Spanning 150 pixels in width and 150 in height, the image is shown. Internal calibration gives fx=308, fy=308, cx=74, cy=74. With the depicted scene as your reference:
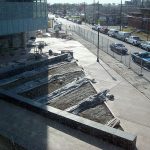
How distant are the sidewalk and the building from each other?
840 cm

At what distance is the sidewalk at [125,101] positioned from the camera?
1655 centimetres

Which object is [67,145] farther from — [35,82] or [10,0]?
[10,0]

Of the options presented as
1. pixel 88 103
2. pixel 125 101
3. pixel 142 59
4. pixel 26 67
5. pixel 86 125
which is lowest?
pixel 125 101

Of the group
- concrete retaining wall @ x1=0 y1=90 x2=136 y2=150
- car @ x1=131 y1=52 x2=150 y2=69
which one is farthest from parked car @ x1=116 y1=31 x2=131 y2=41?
concrete retaining wall @ x1=0 y1=90 x2=136 y2=150

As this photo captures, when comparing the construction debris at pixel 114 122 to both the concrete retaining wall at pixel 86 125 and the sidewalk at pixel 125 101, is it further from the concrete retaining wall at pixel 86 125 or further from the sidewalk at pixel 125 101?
the concrete retaining wall at pixel 86 125

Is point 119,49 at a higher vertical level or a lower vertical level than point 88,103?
higher

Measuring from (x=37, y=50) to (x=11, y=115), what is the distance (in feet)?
80.6

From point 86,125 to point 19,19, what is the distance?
23.9 metres

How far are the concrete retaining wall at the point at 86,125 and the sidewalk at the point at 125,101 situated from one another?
3.28ft

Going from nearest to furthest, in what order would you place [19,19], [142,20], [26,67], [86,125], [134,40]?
[86,125]
[26,67]
[19,19]
[134,40]
[142,20]

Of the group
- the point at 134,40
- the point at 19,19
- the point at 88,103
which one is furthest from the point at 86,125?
the point at 134,40

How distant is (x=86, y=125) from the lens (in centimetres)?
1502

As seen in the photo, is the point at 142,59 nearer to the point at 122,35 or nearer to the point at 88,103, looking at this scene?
the point at 88,103

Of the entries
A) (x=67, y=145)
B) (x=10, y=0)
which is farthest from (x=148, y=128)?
(x=10, y=0)
